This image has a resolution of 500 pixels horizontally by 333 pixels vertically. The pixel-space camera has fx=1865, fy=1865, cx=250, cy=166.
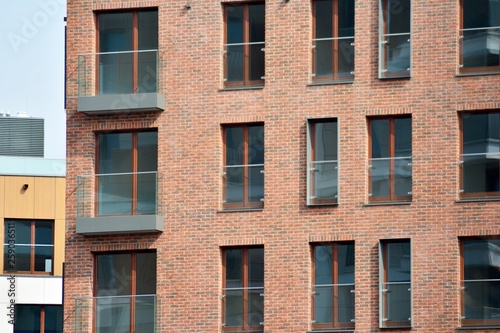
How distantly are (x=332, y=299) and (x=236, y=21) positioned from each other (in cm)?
779

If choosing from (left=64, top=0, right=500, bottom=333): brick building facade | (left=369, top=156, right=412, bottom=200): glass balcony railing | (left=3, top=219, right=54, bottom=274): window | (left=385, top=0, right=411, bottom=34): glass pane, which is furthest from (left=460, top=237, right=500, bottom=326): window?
(left=3, top=219, right=54, bottom=274): window

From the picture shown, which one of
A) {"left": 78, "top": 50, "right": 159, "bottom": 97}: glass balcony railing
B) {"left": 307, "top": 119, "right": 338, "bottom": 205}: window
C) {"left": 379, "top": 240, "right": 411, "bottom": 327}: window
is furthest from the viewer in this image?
→ {"left": 78, "top": 50, "right": 159, "bottom": 97}: glass balcony railing

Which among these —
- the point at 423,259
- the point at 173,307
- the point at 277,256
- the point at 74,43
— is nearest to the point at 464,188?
the point at 423,259

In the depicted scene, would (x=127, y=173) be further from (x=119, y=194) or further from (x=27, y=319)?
(x=27, y=319)

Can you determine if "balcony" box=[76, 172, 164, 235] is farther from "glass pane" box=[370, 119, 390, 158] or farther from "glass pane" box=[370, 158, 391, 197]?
"glass pane" box=[370, 119, 390, 158]

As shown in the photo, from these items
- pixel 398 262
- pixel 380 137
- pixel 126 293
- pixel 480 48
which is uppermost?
pixel 480 48

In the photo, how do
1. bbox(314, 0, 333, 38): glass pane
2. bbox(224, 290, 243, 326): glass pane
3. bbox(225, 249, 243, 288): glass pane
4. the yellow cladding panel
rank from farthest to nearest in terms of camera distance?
1. the yellow cladding panel
2. bbox(314, 0, 333, 38): glass pane
3. bbox(225, 249, 243, 288): glass pane
4. bbox(224, 290, 243, 326): glass pane

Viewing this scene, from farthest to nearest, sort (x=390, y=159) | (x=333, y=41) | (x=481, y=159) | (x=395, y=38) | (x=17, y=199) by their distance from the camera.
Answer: (x=17, y=199)
(x=333, y=41)
(x=395, y=38)
(x=390, y=159)
(x=481, y=159)

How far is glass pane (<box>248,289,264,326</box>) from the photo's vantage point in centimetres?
4728

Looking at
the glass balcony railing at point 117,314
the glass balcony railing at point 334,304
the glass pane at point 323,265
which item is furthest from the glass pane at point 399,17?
the glass balcony railing at point 117,314

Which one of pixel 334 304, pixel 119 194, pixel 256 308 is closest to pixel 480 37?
pixel 334 304

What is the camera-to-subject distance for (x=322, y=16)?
158 ft

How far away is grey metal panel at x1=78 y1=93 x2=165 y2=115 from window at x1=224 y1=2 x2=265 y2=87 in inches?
74.2

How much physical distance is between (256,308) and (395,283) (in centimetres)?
366
